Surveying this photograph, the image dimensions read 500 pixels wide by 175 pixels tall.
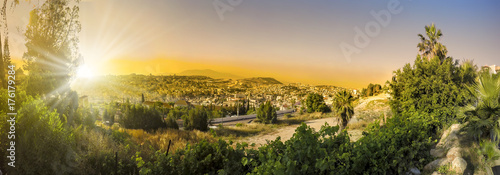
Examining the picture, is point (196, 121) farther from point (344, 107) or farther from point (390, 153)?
point (390, 153)

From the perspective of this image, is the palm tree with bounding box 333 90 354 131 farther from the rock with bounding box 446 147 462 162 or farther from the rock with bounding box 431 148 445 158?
the rock with bounding box 446 147 462 162

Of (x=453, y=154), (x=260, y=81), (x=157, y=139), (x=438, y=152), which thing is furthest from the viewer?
(x=260, y=81)

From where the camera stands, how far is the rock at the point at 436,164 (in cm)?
462

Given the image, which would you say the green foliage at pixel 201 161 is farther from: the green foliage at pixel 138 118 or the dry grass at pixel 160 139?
the green foliage at pixel 138 118

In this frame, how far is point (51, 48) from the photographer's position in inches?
337

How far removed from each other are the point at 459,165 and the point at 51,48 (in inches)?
439

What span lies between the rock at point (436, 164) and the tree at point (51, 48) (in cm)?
940

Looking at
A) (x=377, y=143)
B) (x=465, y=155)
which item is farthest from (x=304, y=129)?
(x=465, y=155)

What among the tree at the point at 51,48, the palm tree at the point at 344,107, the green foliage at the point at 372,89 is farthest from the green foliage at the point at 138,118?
the green foliage at the point at 372,89

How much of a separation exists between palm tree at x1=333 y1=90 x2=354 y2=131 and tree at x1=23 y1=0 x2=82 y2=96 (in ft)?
49.1

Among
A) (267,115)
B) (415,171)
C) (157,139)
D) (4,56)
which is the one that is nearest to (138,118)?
(157,139)

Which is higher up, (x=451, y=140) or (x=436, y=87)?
(x=436, y=87)

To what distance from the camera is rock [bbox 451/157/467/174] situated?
4.29 meters

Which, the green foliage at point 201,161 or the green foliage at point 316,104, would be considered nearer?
the green foliage at point 201,161
